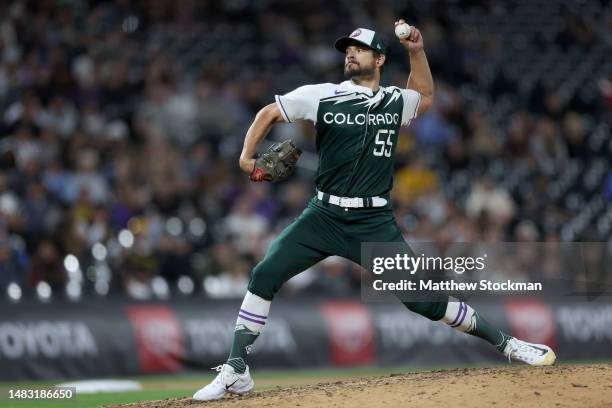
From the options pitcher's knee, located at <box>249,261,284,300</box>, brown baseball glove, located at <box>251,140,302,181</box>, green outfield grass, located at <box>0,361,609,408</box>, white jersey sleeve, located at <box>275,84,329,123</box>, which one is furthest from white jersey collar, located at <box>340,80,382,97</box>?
green outfield grass, located at <box>0,361,609,408</box>

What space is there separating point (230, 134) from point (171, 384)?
4.86 metres

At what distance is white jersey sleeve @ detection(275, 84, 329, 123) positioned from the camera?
772 cm

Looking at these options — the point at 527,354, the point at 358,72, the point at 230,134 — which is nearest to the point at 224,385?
the point at 527,354

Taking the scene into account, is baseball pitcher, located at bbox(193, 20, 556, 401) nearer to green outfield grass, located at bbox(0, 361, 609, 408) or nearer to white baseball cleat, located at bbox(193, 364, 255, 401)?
white baseball cleat, located at bbox(193, 364, 255, 401)

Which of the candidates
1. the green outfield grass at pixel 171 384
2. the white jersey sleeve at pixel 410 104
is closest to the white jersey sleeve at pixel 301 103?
the white jersey sleeve at pixel 410 104

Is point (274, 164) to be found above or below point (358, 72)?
below

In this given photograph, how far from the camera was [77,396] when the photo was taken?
36.5 feet

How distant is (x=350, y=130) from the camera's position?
7.75m

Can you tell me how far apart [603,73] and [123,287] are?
10598 mm

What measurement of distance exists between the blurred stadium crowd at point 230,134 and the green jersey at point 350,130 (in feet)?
20.1

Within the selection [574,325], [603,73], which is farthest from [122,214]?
[603,73]

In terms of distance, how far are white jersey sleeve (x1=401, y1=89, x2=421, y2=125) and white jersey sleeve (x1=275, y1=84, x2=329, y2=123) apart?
0.65m

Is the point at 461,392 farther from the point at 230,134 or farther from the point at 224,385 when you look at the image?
the point at 230,134

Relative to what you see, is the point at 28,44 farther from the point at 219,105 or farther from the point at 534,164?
the point at 534,164
